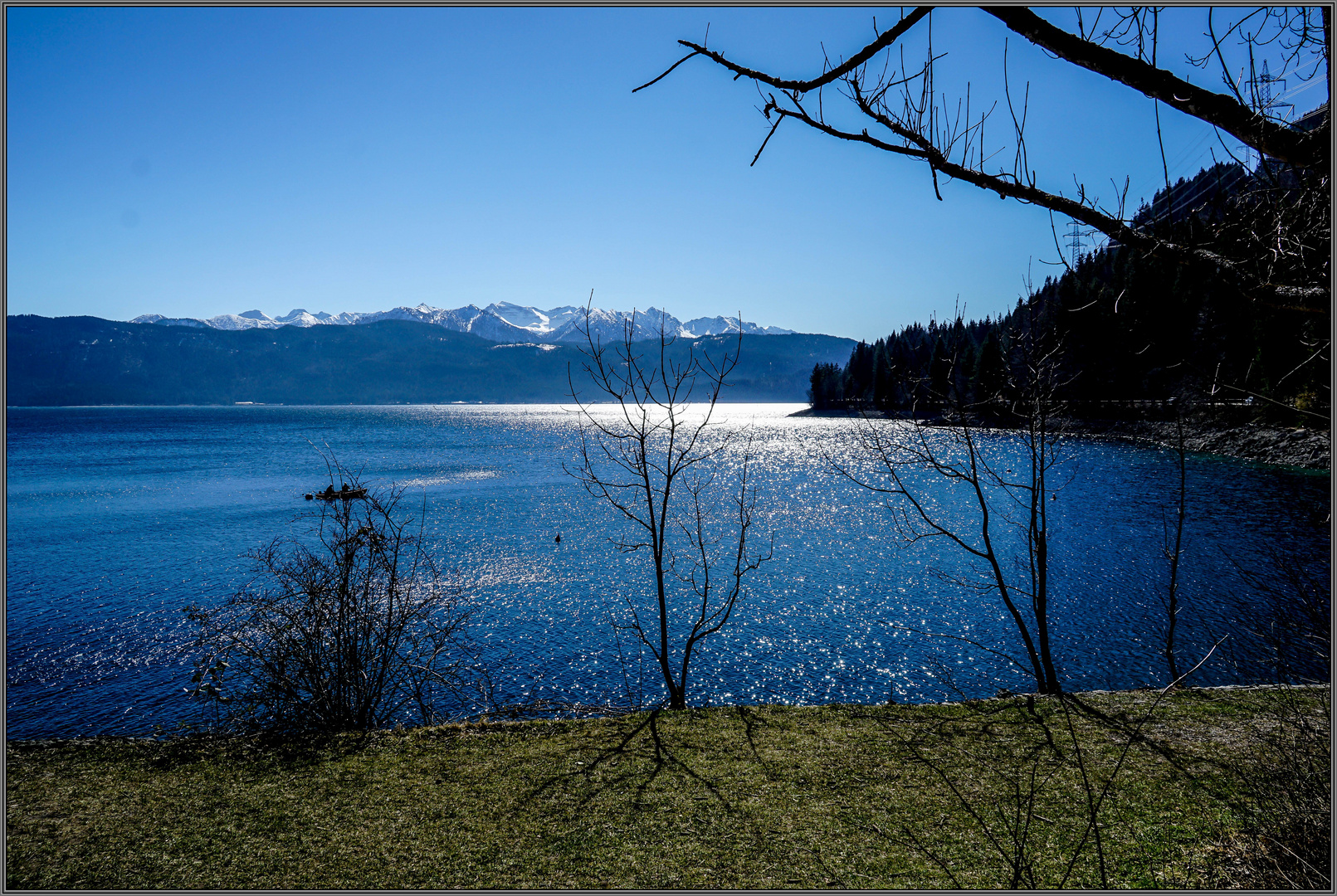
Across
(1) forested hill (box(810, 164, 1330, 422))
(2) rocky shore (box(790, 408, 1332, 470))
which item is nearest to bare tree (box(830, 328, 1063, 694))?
(1) forested hill (box(810, 164, 1330, 422))

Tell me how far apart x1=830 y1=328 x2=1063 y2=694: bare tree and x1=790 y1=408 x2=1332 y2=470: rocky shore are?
30.5 ft

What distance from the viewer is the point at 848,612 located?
66.4 feet

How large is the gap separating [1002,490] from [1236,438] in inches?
1076

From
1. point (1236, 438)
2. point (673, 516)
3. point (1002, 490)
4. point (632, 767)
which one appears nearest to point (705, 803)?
point (632, 767)

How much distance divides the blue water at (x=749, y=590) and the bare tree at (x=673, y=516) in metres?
1.16

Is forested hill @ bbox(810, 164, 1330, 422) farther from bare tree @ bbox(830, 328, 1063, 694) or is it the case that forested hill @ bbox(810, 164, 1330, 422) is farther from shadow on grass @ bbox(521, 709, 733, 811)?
shadow on grass @ bbox(521, 709, 733, 811)

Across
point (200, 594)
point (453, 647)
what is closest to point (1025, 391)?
point (453, 647)

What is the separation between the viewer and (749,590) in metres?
22.7

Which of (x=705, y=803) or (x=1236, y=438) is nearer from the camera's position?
(x=705, y=803)

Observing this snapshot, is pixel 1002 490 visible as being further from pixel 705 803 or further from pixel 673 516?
pixel 705 803

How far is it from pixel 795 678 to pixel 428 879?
12155mm

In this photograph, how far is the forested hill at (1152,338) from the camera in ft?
7.94

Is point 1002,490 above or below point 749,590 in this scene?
above

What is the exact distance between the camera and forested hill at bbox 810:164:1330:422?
7.94 feet
